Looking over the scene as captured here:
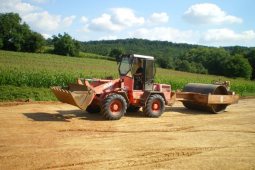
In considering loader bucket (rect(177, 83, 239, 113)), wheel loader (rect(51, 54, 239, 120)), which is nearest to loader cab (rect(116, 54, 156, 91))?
wheel loader (rect(51, 54, 239, 120))

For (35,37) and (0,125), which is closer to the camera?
(0,125)

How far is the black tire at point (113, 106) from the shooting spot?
1221 centimetres

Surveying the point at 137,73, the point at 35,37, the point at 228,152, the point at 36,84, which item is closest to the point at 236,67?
the point at 35,37

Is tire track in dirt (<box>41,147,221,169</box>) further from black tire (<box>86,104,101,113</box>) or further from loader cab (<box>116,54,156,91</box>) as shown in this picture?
black tire (<box>86,104,101,113</box>)

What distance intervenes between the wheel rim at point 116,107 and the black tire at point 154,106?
4.47 feet

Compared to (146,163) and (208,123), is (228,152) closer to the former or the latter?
(146,163)

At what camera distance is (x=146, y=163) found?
7.56 metres

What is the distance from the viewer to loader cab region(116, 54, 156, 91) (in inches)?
533

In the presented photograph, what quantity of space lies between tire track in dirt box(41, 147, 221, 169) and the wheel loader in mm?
4075

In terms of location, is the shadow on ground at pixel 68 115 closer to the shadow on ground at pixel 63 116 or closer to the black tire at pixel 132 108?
the shadow on ground at pixel 63 116

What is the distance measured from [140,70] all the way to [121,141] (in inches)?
185

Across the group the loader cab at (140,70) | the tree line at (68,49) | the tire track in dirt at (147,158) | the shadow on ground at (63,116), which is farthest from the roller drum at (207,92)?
the tree line at (68,49)

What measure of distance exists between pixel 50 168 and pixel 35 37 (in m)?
56.6

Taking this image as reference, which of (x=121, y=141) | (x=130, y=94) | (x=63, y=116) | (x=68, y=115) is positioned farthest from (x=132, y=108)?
(x=121, y=141)
